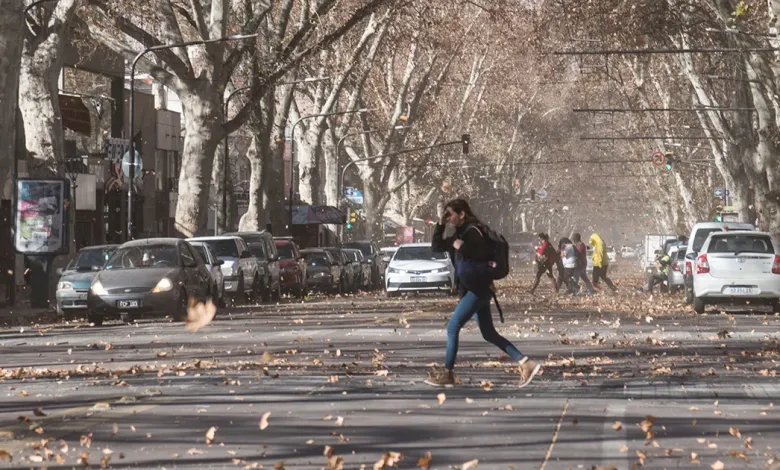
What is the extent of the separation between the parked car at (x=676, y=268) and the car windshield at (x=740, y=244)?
370 inches

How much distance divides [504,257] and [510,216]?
4908 inches

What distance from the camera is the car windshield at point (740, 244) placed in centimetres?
3338

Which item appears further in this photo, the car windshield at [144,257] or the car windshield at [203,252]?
the car windshield at [203,252]

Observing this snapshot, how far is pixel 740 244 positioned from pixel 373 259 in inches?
1197

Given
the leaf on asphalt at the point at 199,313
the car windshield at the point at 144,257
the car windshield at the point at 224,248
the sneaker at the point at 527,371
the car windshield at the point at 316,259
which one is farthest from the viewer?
the car windshield at the point at 316,259

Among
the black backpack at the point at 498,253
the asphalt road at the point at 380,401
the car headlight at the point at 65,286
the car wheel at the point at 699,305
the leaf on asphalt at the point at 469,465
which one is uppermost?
the black backpack at the point at 498,253

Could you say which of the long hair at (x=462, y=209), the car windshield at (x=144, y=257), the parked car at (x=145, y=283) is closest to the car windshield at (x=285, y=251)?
the parked car at (x=145, y=283)

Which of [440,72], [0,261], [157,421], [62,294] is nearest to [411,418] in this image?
[157,421]

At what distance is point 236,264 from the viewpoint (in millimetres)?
39125

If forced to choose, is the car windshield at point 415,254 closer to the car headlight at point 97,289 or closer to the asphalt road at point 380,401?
the car headlight at point 97,289

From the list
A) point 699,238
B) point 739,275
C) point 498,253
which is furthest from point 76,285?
point 498,253

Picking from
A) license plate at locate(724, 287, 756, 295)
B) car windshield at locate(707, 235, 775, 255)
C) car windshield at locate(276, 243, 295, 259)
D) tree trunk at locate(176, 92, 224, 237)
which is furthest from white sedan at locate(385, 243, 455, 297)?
license plate at locate(724, 287, 756, 295)

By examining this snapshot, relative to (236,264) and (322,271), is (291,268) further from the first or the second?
(236,264)

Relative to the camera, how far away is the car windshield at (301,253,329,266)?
50.8 m
